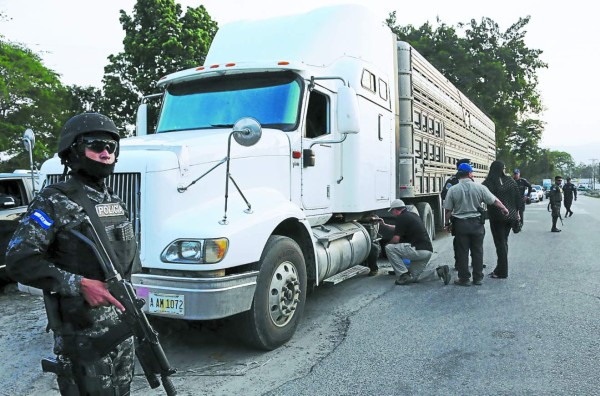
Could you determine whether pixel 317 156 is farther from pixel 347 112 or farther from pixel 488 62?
pixel 488 62

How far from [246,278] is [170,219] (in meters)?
0.76

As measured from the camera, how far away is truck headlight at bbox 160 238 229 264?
12.5 ft

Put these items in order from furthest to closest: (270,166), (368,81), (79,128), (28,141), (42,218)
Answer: (368,81) → (270,166) → (28,141) → (79,128) → (42,218)

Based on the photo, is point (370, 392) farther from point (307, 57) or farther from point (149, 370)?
point (307, 57)

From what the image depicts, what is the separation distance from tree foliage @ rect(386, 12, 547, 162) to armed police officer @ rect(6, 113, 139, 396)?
36926mm

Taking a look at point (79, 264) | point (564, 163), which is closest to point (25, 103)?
point (79, 264)

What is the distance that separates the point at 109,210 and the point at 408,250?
5.59m

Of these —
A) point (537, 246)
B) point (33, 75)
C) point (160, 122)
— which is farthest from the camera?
point (33, 75)

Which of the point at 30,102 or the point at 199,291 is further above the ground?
the point at 30,102

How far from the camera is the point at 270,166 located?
16.4 feet

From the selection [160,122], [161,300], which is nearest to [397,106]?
[160,122]

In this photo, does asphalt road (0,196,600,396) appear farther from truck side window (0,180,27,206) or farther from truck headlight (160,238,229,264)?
truck side window (0,180,27,206)

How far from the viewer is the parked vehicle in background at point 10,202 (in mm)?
6793

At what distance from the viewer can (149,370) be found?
227 centimetres
